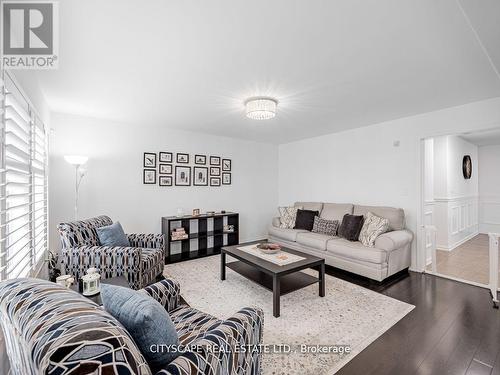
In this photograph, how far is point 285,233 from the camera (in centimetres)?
438

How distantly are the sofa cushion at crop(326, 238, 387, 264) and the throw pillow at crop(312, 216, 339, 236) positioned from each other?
1.01ft

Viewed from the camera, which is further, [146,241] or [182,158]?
[182,158]

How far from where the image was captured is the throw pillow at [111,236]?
279 centimetres

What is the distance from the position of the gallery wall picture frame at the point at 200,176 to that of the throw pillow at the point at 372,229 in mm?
3007

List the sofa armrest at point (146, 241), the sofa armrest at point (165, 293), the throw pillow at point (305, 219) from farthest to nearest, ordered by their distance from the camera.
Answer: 1. the throw pillow at point (305, 219)
2. the sofa armrest at point (146, 241)
3. the sofa armrest at point (165, 293)

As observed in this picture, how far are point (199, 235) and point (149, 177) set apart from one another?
1398 millimetres

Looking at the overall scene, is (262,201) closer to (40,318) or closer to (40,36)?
(40,36)

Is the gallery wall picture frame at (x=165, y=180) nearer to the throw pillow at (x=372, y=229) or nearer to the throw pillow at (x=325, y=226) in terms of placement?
the throw pillow at (x=325, y=226)

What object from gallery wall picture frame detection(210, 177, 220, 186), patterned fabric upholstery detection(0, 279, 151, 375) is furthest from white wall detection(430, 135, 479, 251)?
patterned fabric upholstery detection(0, 279, 151, 375)

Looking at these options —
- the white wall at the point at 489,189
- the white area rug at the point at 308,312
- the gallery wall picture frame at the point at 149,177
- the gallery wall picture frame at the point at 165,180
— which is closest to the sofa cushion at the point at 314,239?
the white area rug at the point at 308,312

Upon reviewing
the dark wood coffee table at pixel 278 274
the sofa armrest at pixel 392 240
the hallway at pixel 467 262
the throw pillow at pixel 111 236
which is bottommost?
the hallway at pixel 467 262

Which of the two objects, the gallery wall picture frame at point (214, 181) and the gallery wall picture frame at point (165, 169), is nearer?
the gallery wall picture frame at point (165, 169)

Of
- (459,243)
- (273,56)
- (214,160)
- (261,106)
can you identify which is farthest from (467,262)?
(214,160)

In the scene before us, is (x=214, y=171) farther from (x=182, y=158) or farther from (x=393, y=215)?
(x=393, y=215)
